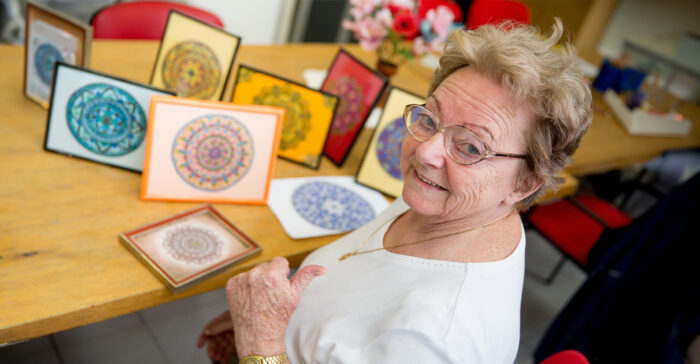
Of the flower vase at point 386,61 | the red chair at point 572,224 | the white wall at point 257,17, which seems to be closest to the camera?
the flower vase at point 386,61

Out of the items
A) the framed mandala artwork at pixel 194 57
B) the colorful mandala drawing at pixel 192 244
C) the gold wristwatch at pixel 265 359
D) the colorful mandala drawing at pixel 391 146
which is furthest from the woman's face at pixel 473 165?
the framed mandala artwork at pixel 194 57

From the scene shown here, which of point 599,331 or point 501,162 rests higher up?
point 501,162

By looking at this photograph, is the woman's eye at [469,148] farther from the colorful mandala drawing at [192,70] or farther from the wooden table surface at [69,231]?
the colorful mandala drawing at [192,70]

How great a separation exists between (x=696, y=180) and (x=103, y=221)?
1.96 m

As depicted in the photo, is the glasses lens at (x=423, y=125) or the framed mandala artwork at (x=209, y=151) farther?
the framed mandala artwork at (x=209, y=151)

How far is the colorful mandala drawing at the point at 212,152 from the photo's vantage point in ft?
4.67

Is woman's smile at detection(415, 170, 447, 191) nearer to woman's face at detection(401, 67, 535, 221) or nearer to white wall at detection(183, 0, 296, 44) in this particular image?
woman's face at detection(401, 67, 535, 221)

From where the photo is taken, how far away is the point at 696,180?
1911 mm

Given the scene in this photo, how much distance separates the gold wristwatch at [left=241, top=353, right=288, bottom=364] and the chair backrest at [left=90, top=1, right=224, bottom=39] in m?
1.64

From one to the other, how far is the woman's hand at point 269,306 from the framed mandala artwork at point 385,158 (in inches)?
27.9

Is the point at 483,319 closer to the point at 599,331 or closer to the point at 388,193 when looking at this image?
the point at 388,193

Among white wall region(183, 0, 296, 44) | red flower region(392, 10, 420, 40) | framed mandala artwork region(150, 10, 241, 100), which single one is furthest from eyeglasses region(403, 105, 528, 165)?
white wall region(183, 0, 296, 44)

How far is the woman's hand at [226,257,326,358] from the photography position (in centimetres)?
106

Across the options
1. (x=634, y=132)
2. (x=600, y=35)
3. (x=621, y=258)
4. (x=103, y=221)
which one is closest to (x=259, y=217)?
(x=103, y=221)
